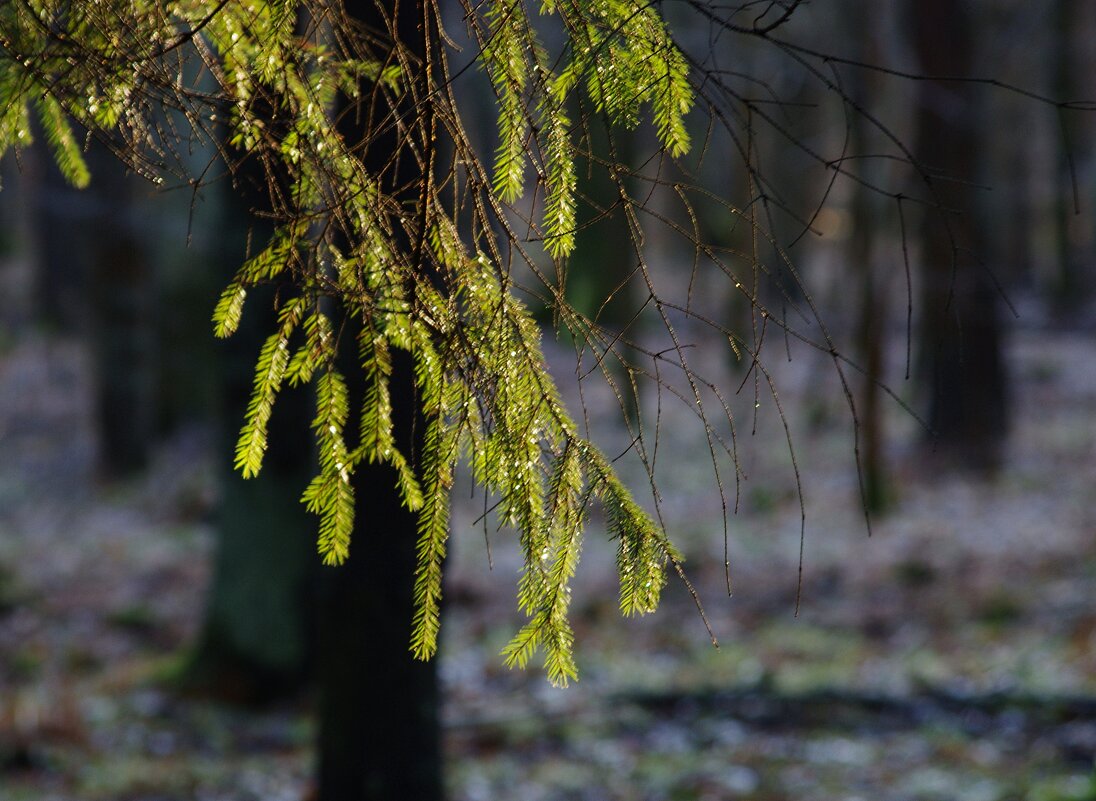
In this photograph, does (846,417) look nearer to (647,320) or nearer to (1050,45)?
(647,320)

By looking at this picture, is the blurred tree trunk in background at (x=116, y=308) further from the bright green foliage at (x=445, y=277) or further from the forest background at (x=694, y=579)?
the bright green foliage at (x=445, y=277)

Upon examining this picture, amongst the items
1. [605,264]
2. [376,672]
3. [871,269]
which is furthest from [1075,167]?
[376,672]

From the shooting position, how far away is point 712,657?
27.3 ft

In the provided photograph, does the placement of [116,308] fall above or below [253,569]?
above

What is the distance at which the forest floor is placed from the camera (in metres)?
6.04

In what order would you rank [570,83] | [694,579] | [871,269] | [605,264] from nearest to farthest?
[570,83] < [694,579] < [871,269] < [605,264]

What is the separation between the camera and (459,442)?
2.22 meters

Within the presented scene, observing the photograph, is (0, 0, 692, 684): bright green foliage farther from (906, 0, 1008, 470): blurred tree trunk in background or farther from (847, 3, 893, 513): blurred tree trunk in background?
(906, 0, 1008, 470): blurred tree trunk in background

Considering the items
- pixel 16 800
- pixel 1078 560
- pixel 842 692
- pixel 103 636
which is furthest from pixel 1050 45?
pixel 16 800

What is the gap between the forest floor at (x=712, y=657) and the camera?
604cm

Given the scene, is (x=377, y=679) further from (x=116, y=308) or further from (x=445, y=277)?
(x=116, y=308)

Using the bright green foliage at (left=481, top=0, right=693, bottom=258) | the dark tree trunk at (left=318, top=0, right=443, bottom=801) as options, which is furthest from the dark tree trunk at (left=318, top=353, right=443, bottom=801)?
the bright green foliage at (left=481, top=0, right=693, bottom=258)

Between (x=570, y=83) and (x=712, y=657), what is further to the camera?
(x=712, y=657)

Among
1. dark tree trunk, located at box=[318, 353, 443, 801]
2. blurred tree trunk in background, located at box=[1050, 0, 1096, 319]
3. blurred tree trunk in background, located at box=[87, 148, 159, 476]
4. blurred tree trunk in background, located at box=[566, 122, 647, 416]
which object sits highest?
blurred tree trunk in background, located at box=[1050, 0, 1096, 319]
